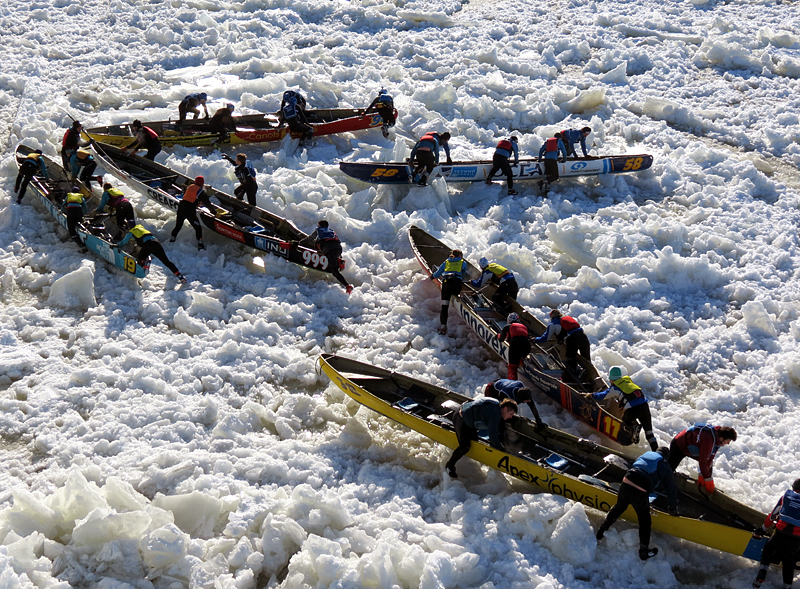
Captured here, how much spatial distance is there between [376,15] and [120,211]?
1233 cm

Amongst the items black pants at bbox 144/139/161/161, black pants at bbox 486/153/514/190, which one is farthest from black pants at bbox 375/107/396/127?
black pants at bbox 144/139/161/161

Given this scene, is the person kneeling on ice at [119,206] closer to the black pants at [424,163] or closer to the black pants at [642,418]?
the black pants at [424,163]

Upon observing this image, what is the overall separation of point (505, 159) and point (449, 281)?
166 inches

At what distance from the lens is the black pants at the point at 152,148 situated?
13.6 meters

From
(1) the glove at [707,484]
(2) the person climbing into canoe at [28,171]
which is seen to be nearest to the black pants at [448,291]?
(1) the glove at [707,484]

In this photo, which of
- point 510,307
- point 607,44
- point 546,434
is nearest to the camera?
point 546,434

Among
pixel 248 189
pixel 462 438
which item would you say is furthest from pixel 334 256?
pixel 462 438

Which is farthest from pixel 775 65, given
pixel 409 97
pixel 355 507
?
pixel 355 507

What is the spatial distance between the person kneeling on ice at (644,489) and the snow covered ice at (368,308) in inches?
9.5

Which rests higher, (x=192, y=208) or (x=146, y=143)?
(x=146, y=143)

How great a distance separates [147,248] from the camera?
1076cm

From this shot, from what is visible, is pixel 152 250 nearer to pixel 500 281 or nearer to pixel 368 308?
pixel 368 308

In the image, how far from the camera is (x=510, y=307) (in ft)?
34.0

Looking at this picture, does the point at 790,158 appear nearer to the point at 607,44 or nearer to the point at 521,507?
the point at 607,44
